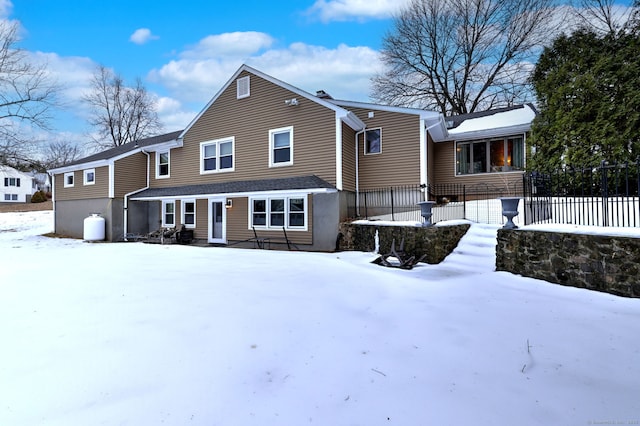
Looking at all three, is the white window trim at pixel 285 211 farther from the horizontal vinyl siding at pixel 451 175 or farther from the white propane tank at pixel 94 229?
the white propane tank at pixel 94 229

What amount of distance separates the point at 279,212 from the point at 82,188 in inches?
527

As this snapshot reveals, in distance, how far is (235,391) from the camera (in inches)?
97.7

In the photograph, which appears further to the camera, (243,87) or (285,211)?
(243,87)

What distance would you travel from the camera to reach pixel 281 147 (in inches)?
516

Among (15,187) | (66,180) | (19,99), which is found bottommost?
(66,180)

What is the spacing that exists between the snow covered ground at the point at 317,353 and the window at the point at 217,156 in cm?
934

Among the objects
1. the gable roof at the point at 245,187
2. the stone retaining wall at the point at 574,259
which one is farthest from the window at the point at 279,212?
the stone retaining wall at the point at 574,259

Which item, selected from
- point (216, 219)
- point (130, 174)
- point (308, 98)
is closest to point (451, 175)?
point (308, 98)

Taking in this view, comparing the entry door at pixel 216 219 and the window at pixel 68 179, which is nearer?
the entry door at pixel 216 219

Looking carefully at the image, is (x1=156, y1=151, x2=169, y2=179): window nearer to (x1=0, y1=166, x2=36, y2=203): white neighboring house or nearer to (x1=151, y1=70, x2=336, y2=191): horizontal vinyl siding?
(x1=151, y1=70, x2=336, y2=191): horizontal vinyl siding

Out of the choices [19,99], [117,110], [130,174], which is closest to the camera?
[130,174]

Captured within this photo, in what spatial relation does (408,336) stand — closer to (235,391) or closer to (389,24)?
(235,391)

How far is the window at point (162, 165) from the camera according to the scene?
55.0ft

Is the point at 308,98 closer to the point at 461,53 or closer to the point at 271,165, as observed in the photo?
the point at 271,165
